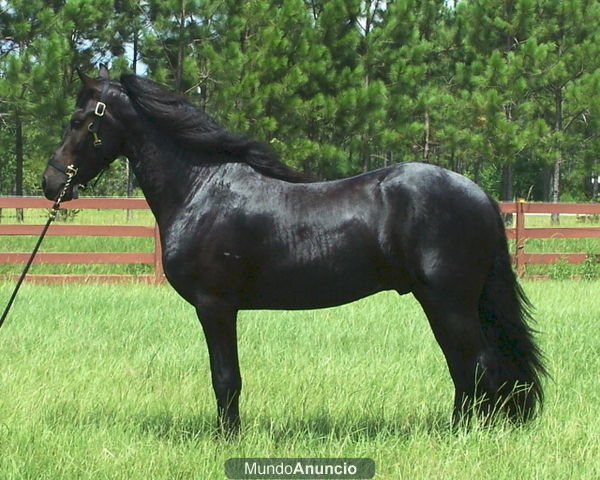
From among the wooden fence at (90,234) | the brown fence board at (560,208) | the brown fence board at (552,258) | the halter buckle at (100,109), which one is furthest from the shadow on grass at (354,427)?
the brown fence board at (560,208)

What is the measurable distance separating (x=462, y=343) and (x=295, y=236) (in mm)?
876

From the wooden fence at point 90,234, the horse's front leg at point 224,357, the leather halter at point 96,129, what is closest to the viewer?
the horse's front leg at point 224,357

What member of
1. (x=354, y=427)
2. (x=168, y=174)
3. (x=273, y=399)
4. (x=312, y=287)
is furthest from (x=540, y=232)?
(x=168, y=174)

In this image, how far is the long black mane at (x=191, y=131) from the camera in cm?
396

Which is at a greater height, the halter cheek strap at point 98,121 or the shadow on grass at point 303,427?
the halter cheek strap at point 98,121

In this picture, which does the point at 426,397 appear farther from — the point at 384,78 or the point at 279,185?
the point at 384,78

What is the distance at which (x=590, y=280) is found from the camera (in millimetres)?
11023

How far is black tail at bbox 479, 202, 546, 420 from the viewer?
→ 3.93 metres

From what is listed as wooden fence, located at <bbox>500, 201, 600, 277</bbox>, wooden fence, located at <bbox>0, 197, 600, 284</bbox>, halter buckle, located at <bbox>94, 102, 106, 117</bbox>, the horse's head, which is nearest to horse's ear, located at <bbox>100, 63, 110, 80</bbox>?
the horse's head

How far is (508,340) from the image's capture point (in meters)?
3.98

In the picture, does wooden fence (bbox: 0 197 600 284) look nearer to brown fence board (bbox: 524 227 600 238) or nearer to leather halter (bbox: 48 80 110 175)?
brown fence board (bbox: 524 227 600 238)

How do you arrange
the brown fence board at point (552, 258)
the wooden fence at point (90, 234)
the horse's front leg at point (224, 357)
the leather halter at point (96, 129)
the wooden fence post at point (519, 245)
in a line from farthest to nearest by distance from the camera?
the brown fence board at point (552, 258), the wooden fence post at point (519, 245), the wooden fence at point (90, 234), the leather halter at point (96, 129), the horse's front leg at point (224, 357)

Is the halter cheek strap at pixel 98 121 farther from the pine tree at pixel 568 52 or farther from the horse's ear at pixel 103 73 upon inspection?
the pine tree at pixel 568 52

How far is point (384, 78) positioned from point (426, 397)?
18.0m
